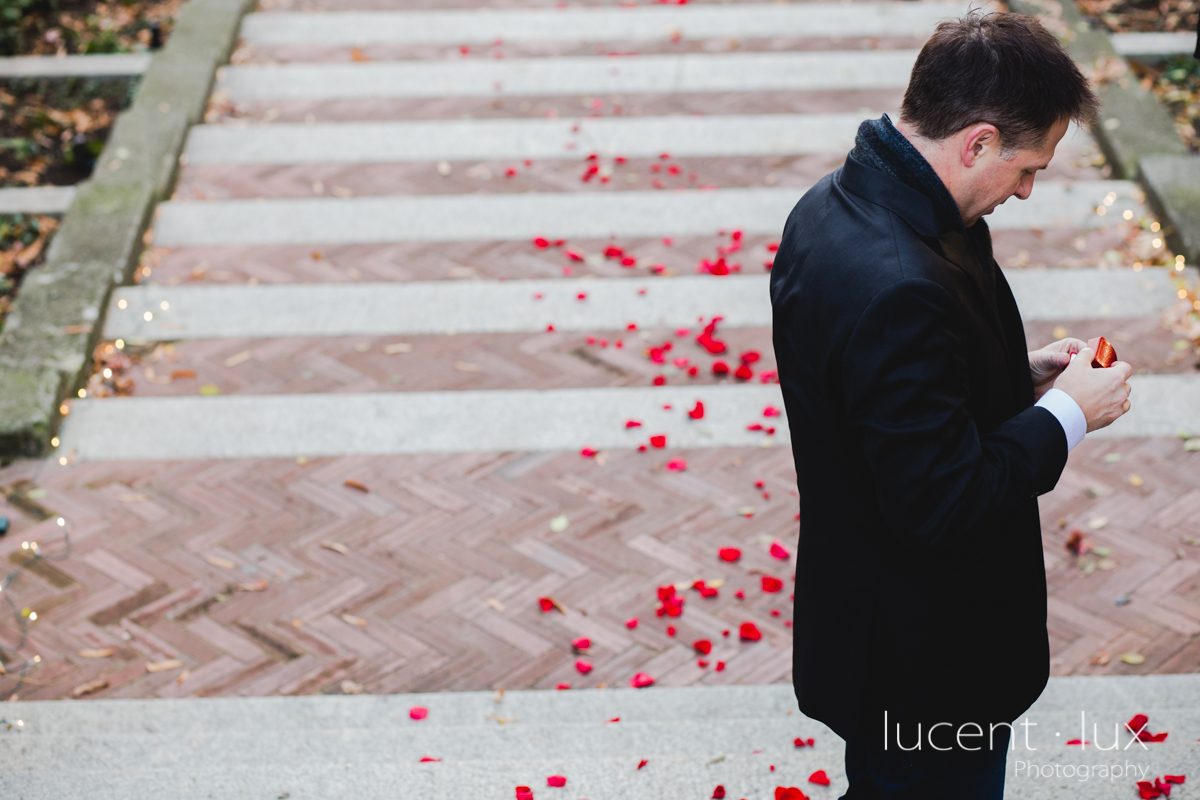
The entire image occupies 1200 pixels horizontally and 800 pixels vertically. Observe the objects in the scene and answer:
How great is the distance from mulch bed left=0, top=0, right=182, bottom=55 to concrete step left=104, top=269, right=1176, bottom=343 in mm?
2771

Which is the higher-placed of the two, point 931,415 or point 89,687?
point 931,415

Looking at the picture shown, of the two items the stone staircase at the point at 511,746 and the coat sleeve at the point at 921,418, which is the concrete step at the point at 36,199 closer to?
the stone staircase at the point at 511,746

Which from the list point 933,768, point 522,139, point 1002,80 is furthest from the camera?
point 522,139

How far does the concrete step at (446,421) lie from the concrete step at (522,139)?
6.59 ft

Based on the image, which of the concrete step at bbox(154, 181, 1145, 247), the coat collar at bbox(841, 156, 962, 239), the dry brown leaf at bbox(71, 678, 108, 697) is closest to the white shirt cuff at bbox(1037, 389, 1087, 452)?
the coat collar at bbox(841, 156, 962, 239)

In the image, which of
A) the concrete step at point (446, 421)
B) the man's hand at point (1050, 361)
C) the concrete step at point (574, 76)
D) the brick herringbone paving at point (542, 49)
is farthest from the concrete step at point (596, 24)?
the man's hand at point (1050, 361)

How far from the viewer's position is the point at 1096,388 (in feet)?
6.03

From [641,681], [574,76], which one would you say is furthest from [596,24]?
[641,681]

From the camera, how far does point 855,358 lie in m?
1.68

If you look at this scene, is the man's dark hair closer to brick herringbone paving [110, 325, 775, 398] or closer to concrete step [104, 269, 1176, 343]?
brick herringbone paving [110, 325, 775, 398]

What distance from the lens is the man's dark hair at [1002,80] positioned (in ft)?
5.40

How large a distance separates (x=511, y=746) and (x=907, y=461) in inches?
70.0

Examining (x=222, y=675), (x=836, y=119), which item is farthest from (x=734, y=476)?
(x=836, y=119)

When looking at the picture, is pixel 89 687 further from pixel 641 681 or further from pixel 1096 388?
pixel 1096 388
